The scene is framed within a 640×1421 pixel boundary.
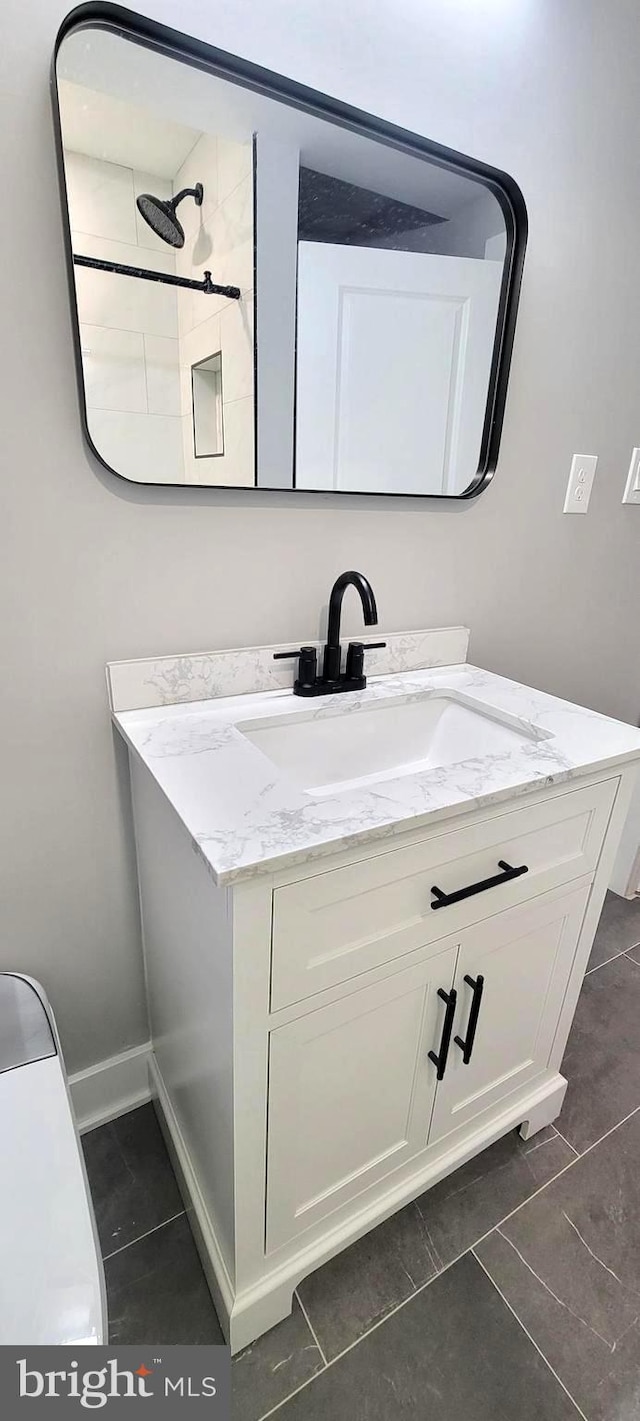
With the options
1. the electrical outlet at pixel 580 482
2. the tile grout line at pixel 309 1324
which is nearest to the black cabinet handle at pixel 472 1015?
the tile grout line at pixel 309 1324

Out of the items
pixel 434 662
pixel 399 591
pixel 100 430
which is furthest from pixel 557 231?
pixel 100 430

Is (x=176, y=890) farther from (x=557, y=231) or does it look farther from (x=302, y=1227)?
(x=557, y=231)

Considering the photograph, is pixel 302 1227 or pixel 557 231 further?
pixel 557 231

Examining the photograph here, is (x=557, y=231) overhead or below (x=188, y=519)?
overhead

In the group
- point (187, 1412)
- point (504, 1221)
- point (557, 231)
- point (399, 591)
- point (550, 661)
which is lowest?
point (504, 1221)

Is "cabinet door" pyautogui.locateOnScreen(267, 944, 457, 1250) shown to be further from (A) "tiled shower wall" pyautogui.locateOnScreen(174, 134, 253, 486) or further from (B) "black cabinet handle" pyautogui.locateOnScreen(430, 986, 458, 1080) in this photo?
(A) "tiled shower wall" pyautogui.locateOnScreen(174, 134, 253, 486)

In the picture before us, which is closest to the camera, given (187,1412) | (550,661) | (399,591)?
(187,1412)

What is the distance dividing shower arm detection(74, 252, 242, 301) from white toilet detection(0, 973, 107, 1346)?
1.08m

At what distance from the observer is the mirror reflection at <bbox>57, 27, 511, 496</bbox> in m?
0.81

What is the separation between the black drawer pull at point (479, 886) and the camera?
822 mm

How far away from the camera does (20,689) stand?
93cm

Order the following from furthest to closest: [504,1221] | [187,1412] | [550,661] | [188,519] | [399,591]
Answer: [550,661] < [399,591] < [504,1221] < [188,519] < [187,1412]

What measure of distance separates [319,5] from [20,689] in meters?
1.06

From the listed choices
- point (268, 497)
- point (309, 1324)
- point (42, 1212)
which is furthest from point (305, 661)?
point (309, 1324)
